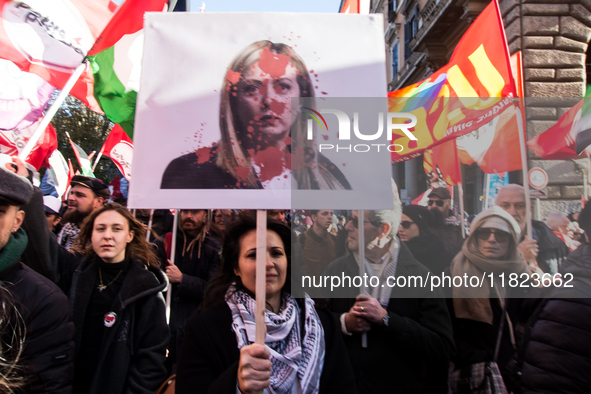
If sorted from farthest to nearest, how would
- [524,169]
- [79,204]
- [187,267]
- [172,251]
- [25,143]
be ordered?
[25,143]
[79,204]
[172,251]
[187,267]
[524,169]

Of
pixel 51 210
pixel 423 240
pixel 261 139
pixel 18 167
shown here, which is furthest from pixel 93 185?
pixel 423 240

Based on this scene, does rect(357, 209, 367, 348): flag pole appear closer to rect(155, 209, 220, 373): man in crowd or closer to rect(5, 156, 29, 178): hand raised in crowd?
rect(5, 156, 29, 178): hand raised in crowd

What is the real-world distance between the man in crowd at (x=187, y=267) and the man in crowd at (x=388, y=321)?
1.70 metres

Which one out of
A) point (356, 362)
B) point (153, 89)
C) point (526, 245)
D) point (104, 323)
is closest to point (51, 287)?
point (104, 323)

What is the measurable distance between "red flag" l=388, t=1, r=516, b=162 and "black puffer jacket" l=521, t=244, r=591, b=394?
0.92m

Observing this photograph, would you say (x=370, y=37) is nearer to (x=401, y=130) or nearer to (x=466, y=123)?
(x=401, y=130)

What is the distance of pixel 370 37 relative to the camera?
1.89 meters

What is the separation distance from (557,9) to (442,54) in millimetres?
5935

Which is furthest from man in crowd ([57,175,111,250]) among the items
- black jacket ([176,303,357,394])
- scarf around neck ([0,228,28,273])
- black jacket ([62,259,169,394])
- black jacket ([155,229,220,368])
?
black jacket ([176,303,357,394])

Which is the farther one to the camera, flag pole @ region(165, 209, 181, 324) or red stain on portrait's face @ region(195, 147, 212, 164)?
flag pole @ region(165, 209, 181, 324)

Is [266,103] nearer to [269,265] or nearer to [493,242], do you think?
[269,265]

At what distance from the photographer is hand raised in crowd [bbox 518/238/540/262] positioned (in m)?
2.01

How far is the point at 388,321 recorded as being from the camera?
200 cm

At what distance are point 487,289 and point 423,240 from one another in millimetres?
370
